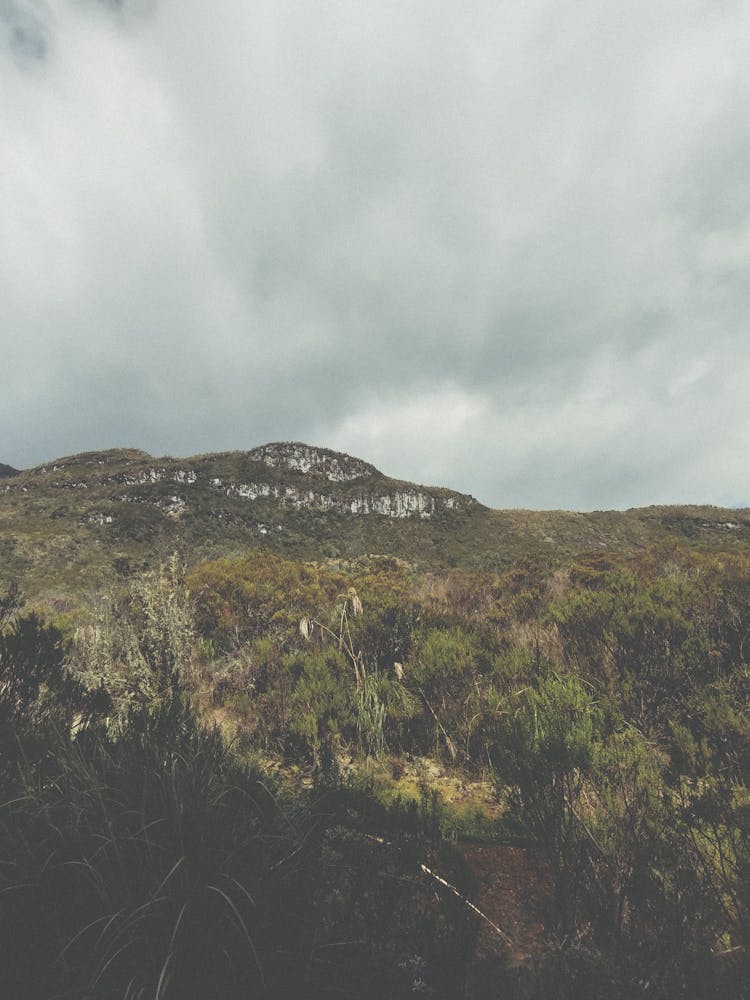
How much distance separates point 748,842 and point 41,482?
388ft

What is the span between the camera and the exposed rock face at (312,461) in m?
113

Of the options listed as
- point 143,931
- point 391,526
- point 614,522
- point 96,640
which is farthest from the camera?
point 391,526

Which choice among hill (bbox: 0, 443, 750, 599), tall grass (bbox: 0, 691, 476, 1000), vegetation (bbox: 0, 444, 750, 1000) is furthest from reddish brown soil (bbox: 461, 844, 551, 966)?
hill (bbox: 0, 443, 750, 599)

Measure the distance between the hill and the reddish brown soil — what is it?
3600cm

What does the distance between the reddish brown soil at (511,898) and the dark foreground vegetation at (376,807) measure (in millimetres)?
44

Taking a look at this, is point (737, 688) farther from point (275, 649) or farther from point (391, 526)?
point (391, 526)

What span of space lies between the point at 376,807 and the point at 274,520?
79.1 m

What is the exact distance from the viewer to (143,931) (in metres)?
1.60

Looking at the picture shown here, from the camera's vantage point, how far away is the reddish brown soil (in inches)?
72.1

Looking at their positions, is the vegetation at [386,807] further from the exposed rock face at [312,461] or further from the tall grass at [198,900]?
the exposed rock face at [312,461]

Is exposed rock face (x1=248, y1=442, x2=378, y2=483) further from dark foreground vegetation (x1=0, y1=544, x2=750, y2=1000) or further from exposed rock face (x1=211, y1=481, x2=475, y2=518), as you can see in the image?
dark foreground vegetation (x1=0, y1=544, x2=750, y2=1000)

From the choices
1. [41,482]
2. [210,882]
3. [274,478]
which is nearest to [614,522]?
[274,478]

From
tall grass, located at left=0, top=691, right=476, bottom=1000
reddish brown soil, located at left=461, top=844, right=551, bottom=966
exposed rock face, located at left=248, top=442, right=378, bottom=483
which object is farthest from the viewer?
exposed rock face, located at left=248, top=442, right=378, bottom=483

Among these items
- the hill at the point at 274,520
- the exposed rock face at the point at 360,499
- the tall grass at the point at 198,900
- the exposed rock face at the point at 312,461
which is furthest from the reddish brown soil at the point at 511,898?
the exposed rock face at the point at 312,461
